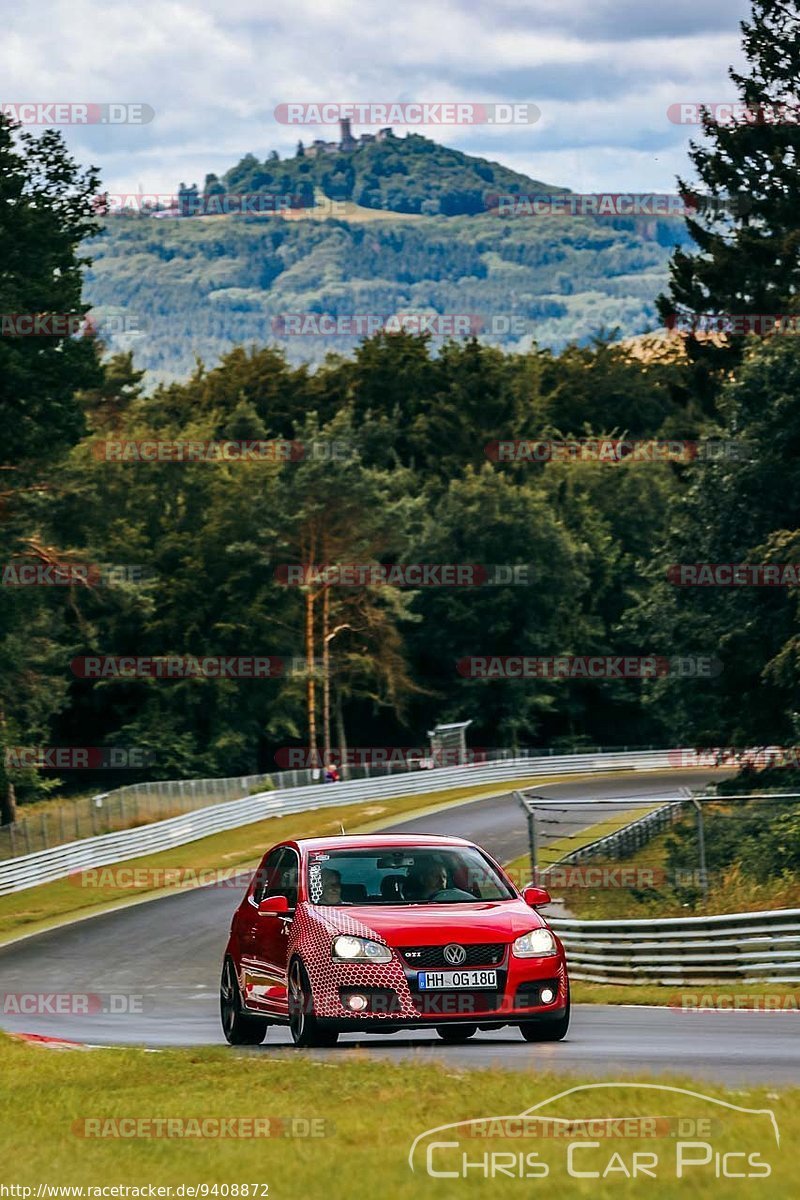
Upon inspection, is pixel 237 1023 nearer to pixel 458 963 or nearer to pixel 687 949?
pixel 458 963

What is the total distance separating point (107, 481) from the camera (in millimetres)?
87562

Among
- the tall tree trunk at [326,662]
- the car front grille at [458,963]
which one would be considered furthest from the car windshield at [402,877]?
the tall tree trunk at [326,662]

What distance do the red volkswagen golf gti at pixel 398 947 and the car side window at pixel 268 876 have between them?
5 centimetres

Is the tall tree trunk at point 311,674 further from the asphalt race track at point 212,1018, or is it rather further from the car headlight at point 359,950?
the car headlight at point 359,950

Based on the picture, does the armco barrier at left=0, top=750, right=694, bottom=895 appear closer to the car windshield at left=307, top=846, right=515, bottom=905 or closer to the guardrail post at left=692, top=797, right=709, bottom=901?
the guardrail post at left=692, top=797, right=709, bottom=901

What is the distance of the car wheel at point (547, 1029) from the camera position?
1302 centimetres

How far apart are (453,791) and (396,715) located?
19.8 metres

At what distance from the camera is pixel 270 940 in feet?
44.9

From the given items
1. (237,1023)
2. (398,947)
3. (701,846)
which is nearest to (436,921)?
(398,947)

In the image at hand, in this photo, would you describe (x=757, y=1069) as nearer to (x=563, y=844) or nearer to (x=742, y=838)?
(x=742, y=838)

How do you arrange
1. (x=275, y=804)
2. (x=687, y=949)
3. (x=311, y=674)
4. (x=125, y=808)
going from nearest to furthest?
(x=687, y=949) < (x=125, y=808) < (x=275, y=804) < (x=311, y=674)

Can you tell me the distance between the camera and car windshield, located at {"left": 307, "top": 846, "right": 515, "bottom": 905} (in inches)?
529

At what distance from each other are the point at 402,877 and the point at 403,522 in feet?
244

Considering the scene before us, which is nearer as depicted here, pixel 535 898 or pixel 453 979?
pixel 453 979
